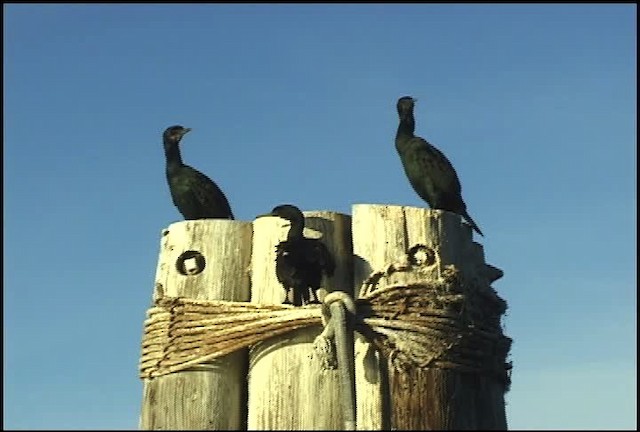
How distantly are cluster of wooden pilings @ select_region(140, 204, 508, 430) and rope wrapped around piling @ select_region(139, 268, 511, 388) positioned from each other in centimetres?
6

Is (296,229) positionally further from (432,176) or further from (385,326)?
(432,176)

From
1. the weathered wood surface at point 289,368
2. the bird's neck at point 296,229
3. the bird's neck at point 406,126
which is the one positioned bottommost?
the weathered wood surface at point 289,368

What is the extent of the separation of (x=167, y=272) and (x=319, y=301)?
73 centimetres

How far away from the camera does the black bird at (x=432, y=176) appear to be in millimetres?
4797

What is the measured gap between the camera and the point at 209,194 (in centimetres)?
524

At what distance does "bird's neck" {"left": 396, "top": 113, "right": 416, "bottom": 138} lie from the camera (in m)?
5.08

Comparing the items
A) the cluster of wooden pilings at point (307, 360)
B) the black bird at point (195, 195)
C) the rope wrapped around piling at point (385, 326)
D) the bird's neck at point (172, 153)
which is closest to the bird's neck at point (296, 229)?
the cluster of wooden pilings at point (307, 360)

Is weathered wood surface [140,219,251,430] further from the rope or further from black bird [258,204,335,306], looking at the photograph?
the rope

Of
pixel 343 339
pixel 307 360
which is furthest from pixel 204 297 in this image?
pixel 343 339

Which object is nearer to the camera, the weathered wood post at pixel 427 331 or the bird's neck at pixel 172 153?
the weathered wood post at pixel 427 331

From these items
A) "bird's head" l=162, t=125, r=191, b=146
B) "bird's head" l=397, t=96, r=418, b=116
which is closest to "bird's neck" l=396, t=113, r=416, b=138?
→ "bird's head" l=397, t=96, r=418, b=116

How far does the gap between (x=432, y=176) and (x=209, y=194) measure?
4.12 feet

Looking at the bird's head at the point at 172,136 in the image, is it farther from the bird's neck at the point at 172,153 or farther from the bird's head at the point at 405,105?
the bird's head at the point at 405,105

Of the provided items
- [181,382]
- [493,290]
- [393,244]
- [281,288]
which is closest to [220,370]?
[181,382]
